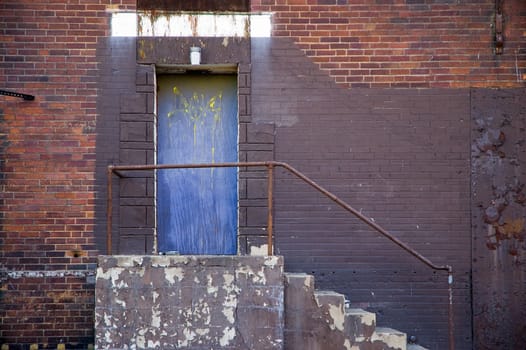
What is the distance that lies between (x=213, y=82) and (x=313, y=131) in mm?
1284

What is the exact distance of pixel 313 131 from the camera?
7.37 metres

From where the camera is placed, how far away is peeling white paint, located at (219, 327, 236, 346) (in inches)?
243

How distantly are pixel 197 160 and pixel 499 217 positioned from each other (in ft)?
11.1

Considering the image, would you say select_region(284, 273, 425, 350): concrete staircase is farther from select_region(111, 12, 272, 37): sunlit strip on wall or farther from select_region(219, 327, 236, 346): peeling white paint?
select_region(111, 12, 272, 37): sunlit strip on wall

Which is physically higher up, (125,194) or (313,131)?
(313,131)

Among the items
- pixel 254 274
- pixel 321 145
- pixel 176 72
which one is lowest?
pixel 254 274

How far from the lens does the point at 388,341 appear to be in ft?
20.8

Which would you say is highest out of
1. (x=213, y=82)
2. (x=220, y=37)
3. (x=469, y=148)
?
(x=220, y=37)

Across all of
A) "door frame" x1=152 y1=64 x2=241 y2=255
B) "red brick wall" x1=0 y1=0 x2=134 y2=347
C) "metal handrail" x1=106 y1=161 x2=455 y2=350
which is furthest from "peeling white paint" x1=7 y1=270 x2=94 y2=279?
"metal handrail" x1=106 y1=161 x2=455 y2=350

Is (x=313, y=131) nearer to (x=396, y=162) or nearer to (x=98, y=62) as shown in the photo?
(x=396, y=162)

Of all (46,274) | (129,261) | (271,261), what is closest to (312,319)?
(271,261)

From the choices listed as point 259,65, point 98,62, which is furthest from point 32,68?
point 259,65

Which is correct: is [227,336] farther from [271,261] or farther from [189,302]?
[271,261]

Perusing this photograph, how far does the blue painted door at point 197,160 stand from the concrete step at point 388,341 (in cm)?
195
